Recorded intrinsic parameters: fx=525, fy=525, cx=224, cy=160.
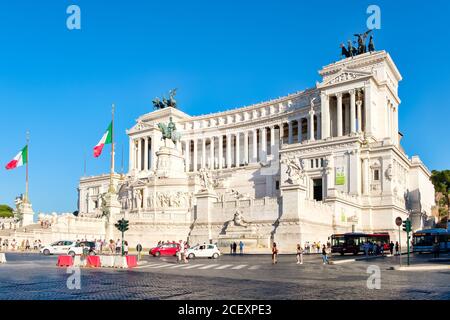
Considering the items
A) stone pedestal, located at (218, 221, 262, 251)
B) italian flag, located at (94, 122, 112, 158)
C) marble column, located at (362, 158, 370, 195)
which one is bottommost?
stone pedestal, located at (218, 221, 262, 251)

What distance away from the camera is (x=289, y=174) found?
4669 cm

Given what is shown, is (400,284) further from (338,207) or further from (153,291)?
(338,207)

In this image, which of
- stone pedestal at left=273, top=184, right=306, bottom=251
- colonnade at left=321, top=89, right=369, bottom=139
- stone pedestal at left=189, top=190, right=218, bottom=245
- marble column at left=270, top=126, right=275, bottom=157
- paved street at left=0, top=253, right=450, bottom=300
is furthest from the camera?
marble column at left=270, top=126, right=275, bottom=157

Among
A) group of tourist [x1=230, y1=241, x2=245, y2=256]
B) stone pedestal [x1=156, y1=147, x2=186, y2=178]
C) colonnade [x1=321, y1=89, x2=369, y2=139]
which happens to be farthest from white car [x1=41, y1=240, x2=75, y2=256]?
colonnade [x1=321, y1=89, x2=369, y2=139]

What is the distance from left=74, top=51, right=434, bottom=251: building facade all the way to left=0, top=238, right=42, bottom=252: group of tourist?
304 inches

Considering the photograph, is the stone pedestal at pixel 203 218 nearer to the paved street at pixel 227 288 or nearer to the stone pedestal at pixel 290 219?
the stone pedestal at pixel 290 219

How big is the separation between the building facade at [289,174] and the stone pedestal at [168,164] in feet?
0.47

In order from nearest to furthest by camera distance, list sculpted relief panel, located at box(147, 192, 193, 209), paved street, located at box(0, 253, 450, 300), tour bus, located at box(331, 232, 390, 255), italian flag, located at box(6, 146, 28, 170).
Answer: paved street, located at box(0, 253, 450, 300), tour bus, located at box(331, 232, 390, 255), sculpted relief panel, located at box(147, 192, 193, 209), italian flag, located at box(6, 146, 28, 170)

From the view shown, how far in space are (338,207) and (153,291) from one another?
43.5m

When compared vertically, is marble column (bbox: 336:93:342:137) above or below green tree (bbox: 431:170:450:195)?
above

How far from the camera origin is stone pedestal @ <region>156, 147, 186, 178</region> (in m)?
67.6

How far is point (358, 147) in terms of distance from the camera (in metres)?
66.6

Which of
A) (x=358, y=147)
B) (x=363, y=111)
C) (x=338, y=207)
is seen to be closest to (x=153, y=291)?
(x=338, y=207)

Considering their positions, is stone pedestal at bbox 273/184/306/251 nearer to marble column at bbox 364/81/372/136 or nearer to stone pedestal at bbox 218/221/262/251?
stone pedestal at bbox 218/221/262/251
